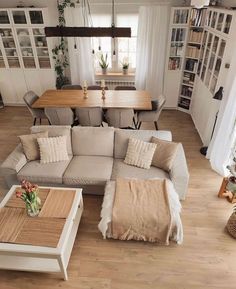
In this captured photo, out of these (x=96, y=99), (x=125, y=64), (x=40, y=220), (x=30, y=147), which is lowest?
(x=40, y=220)

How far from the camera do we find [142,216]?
8.36 ft

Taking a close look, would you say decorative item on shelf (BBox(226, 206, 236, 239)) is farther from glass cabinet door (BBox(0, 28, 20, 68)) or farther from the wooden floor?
glass cabinet door (BBox(0, 28, 20, 68))

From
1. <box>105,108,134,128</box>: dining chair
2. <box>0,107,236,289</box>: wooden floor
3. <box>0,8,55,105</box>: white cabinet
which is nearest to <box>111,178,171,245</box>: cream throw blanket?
<box>0,107,236,289</box>: wooden floor

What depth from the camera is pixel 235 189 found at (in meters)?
2.72

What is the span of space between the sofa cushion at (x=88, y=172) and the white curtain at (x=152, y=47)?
3121 mm

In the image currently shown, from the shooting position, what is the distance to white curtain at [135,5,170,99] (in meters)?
5.04

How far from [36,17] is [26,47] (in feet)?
2.49

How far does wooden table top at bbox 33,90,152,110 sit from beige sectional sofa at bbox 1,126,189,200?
2.98 feet

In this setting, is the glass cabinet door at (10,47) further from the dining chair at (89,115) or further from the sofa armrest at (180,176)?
the sofa armrest at (180,176)

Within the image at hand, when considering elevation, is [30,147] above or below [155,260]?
above

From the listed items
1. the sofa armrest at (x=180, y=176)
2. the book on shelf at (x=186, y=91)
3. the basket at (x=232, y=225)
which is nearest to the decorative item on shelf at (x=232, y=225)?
the basket at (x=232, y=225)

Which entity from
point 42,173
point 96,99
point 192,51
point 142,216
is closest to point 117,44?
point 192,51

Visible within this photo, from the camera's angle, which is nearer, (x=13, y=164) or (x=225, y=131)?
(x=13, y=164)

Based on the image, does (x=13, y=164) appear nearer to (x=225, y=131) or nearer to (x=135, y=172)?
(x=135, y=172)
